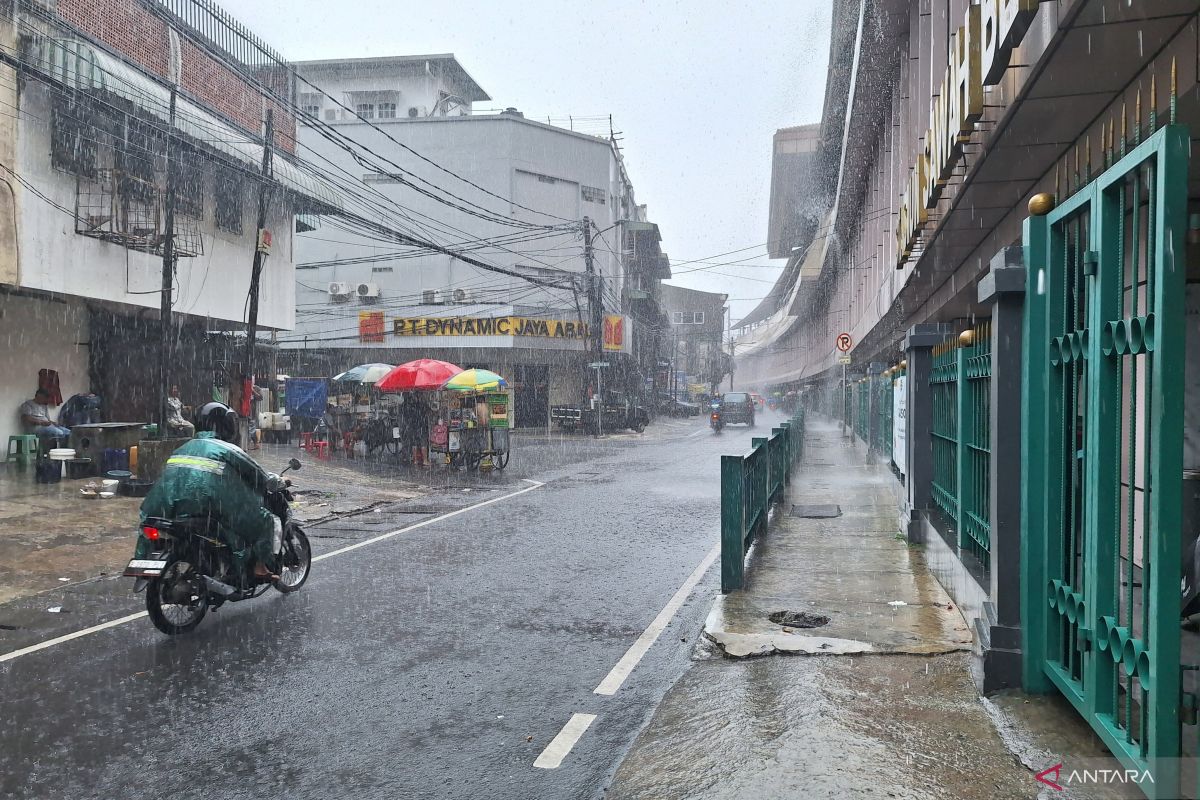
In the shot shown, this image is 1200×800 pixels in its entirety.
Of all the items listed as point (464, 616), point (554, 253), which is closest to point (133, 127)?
point (464, 616)

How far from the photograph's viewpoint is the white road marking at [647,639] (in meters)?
5.20

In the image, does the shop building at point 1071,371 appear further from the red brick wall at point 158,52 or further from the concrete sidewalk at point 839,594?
the red brick wall at point 158,52

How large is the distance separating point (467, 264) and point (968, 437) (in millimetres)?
37554

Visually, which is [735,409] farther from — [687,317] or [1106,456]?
[687,317]

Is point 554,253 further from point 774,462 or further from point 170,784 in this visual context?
point 170,784

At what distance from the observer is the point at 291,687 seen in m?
5.10

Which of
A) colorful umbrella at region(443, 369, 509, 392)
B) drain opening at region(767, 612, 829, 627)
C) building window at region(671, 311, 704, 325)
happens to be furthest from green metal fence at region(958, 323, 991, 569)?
building window at region(671, 311, 704, 325)

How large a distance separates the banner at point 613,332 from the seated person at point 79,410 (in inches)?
1022

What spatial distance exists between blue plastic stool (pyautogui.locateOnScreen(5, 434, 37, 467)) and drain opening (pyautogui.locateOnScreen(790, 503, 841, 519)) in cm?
1459

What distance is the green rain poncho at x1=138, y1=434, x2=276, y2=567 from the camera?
631cm

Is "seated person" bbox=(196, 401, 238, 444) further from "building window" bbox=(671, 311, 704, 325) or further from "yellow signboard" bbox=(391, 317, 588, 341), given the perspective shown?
"building window" bbox=(671, 311, 704, 325)

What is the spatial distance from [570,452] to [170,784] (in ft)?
72.9

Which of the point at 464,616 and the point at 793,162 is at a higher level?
the point at 793,162

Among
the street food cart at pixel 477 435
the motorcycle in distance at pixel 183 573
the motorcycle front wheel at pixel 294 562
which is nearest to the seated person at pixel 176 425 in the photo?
the street food cart at pixel 477 435
